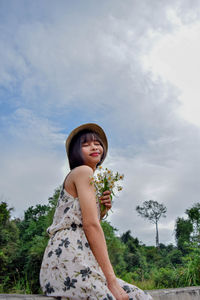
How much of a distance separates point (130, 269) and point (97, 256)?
26994 millimetres

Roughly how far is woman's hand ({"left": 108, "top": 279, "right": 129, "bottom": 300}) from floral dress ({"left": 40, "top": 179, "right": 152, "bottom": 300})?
43 mm

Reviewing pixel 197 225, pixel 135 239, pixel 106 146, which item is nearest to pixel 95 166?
pixel 106 146

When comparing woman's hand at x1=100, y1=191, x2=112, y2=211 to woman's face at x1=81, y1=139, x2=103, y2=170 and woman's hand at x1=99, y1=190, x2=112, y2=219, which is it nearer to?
woman's hand at x1=99, y1=190, x2=112, y2=219

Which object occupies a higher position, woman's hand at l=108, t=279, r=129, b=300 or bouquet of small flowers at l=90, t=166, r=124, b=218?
bouquet of small flowers at l=90, t=166, r=124, b=218

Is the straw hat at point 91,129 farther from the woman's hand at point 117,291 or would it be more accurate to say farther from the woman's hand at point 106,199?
the woman's hand at point 117,291

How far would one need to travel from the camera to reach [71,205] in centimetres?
201

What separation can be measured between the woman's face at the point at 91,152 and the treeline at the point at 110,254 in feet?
17.5

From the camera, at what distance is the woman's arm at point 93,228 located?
1.75 metres

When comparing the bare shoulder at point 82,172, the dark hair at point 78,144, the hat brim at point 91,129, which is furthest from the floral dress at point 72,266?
the hat brim at point 91,129

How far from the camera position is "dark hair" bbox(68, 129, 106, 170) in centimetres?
243

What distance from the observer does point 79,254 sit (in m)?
1.78

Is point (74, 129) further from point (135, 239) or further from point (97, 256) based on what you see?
point (135, 239)

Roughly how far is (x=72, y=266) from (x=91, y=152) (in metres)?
0.98

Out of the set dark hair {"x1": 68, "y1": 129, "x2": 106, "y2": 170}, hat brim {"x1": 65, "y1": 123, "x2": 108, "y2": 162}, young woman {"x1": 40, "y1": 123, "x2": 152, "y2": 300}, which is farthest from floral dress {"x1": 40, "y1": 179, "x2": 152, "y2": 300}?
hat brim {"x1": 65, "y1": 123, "x2": 108, "y2": 162}
